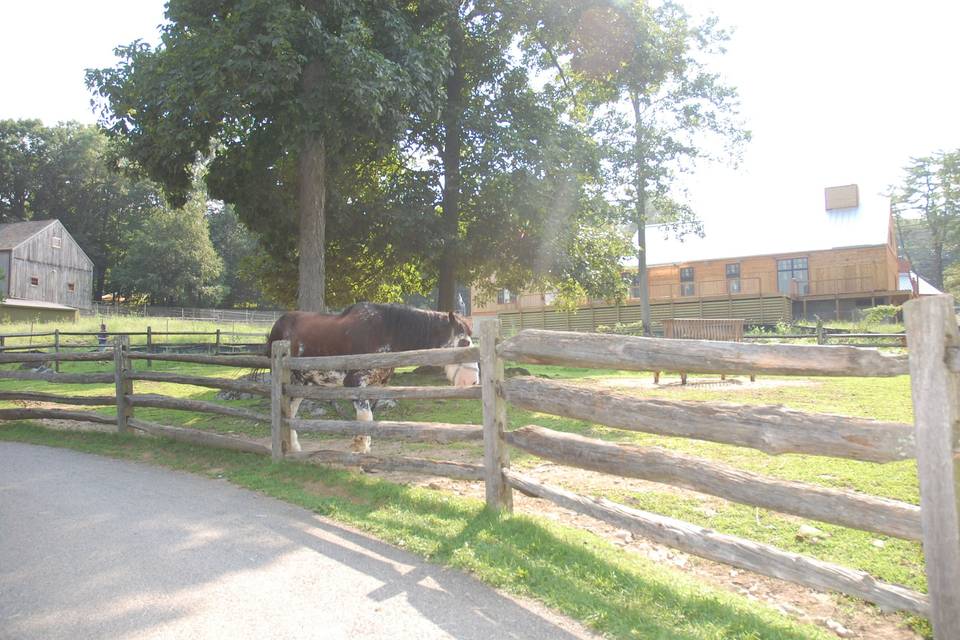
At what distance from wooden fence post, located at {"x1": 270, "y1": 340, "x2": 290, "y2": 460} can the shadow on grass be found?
0.44 meters

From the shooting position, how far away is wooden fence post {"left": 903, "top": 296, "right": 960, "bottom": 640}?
106 inches

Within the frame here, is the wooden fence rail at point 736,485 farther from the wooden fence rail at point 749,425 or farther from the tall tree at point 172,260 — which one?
the tall tree at point 172,260

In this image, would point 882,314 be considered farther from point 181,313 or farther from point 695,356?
point 181,313

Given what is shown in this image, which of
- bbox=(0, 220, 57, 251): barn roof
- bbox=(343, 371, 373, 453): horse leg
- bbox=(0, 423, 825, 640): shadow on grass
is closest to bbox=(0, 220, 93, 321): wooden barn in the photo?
bbox=(0, 220, 57, 251): barn roof

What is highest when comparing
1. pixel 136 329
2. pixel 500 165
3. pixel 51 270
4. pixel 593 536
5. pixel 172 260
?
pixel 172 260

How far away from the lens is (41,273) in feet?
164

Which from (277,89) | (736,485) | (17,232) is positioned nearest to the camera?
Result: (736,485)

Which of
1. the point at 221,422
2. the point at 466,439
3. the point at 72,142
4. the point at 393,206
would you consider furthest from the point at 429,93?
the point at 72,142

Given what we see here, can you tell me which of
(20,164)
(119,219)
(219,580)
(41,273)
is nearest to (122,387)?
(219,580)

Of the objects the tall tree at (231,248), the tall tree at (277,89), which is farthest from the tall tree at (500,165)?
the tall tree at (231,248)

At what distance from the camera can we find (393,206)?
613 inches

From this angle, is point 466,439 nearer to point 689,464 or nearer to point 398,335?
point 689,464

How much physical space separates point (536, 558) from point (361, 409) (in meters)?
4.07

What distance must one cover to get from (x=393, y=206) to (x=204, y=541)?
12.0 m
